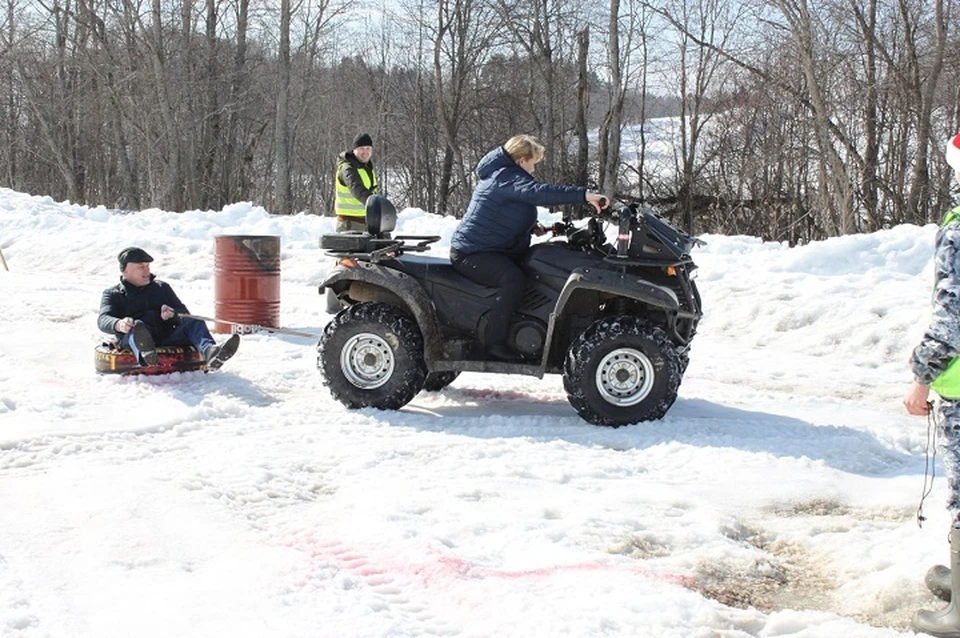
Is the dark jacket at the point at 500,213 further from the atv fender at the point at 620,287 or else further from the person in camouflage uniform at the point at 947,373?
the person in camouflage uniform at the point at 947,373

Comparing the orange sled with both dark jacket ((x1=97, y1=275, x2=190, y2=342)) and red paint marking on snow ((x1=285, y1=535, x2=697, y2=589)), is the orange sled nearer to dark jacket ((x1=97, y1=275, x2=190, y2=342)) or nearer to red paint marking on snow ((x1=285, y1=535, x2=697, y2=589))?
dark jacket ((x1=97, y1=275, x2=190, y2=342))

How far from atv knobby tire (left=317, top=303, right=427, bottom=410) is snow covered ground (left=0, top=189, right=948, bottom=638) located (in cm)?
16

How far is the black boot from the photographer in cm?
339

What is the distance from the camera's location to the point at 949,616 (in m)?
3.41

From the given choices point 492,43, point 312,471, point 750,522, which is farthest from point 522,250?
point 492,43

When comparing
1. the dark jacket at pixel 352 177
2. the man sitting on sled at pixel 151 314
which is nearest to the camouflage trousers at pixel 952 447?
the man sitting on sled at pixel 151 314

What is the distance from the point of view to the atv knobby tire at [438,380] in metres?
7.48

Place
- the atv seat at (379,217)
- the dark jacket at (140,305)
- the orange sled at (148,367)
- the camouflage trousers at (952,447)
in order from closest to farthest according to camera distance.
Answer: the camouflage trousers at (952,447)
the atv seat at (379,217)
the orange sled at (148,367)
the dark jacket at (140,305)

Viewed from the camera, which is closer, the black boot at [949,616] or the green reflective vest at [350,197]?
Answer: the black boot at [949,616]

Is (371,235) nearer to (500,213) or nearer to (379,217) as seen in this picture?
(379,217)

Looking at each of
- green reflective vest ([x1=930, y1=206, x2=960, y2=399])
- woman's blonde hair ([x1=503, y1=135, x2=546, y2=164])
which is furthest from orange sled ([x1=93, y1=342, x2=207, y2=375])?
green reflective vest ([x1=930, y1=206, x2=960, y2=399])

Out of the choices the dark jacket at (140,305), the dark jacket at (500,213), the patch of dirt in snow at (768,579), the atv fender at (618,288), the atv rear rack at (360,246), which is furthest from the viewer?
the dark jacket at (140,305)

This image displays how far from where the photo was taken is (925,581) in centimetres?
378

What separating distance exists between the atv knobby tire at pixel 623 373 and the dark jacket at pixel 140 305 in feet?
11.1
